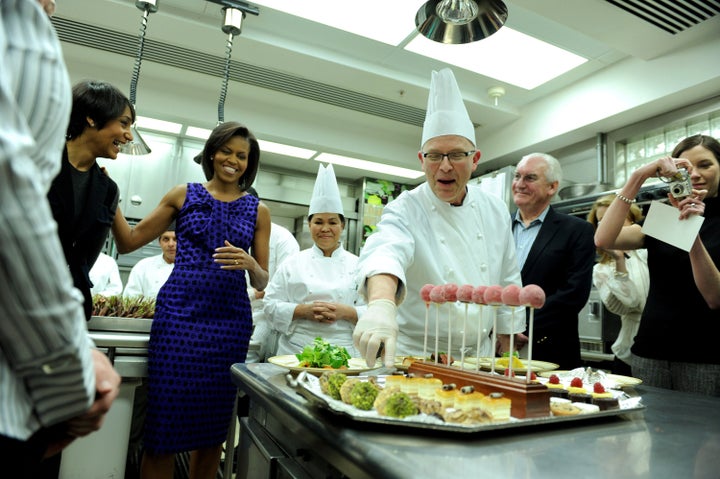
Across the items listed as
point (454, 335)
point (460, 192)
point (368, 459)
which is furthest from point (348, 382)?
point (460, 192)

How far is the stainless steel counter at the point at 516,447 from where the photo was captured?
0.63 metres

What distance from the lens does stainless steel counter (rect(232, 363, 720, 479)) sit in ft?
2.08

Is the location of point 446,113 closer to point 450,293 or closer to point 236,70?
point 450,293

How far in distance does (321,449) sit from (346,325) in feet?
6.72

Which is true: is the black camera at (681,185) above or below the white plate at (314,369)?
above

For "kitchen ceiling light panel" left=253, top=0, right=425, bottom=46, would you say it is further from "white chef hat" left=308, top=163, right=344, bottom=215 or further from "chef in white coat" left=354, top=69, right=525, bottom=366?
"chef in white coat" left=354, top=69, right=525, bottom=366

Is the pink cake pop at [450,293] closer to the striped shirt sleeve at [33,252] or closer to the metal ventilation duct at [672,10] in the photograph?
the striped shirt sleeve at [33,252]

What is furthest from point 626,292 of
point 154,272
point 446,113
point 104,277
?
point 104,277

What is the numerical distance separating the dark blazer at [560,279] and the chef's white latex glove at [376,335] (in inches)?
57.9

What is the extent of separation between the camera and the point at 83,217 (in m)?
1.61

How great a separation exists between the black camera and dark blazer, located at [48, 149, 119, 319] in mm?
1941

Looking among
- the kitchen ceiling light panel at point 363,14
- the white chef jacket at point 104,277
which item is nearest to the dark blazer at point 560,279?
the kitchen ceiling light panel at point 363,14

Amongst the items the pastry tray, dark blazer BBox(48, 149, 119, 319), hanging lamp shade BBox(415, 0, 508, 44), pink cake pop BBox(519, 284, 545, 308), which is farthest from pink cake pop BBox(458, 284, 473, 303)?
hanging lamp shade BBox(415, 0, 508, 44)

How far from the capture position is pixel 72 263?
1.60 meters
